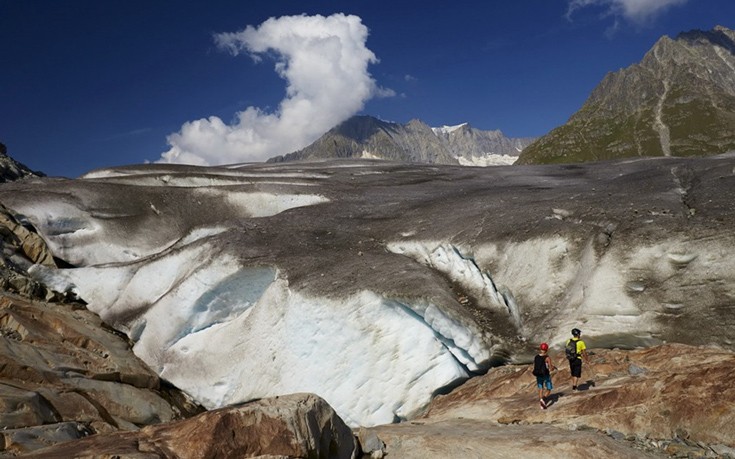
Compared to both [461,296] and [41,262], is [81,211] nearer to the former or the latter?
[41,262]

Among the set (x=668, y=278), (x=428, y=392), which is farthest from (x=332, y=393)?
(x=668, y=278)

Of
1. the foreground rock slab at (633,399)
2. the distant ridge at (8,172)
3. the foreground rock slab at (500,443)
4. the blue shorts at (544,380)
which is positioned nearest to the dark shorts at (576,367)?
the foreground rock slab at (633,399)

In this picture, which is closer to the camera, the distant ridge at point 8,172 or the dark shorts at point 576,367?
the dark shorts at point 576,367

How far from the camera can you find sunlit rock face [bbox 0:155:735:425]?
22.6 metres

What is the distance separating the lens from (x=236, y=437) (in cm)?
1273

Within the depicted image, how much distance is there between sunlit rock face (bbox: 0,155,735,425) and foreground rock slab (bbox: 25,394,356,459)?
956 cm

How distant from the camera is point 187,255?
3275 centimetres

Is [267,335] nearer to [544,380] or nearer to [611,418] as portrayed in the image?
[544,380]

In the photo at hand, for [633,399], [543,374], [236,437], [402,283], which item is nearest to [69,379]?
[236,437]

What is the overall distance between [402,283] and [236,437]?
13.4m

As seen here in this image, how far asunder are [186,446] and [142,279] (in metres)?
24.0

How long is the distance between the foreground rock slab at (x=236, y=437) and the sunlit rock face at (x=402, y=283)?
956 cm

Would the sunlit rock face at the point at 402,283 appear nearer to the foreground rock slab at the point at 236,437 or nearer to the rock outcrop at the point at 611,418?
the rock outcrop at the point at 611,418

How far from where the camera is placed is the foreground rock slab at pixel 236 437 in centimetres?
1182
